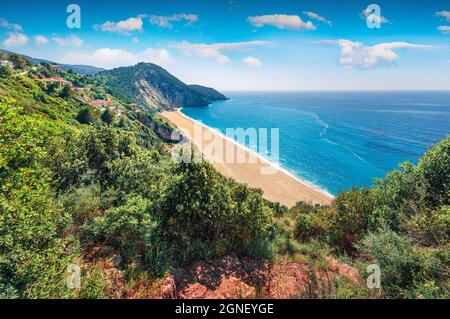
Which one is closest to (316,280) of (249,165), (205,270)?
(205,270)

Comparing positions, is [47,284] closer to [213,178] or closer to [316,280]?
[213,178]

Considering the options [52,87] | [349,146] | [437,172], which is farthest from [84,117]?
[349,146]

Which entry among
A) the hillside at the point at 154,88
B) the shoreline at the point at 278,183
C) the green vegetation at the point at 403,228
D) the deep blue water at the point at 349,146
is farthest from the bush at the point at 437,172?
the hillside at the point at 154,88

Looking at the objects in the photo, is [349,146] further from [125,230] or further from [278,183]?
[125,230]

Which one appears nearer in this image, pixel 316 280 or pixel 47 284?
pixel 47 284

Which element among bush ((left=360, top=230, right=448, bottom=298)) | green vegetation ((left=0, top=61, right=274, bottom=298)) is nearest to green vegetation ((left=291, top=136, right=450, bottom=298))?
bush ((left=360, top=230, right=448, bottom=298))

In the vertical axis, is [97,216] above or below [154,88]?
below

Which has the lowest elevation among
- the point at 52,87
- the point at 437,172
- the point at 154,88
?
the point at 437,172

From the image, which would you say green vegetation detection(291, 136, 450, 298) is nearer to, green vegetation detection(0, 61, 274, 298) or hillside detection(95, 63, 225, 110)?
green vegetation detection(0, 61, 274, 298)
